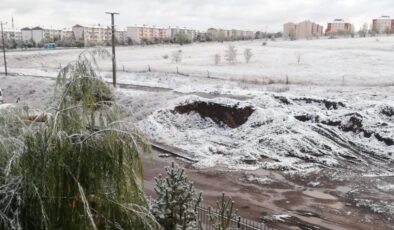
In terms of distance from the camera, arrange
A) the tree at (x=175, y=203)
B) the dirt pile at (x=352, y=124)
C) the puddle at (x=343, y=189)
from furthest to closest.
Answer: the dirt pile at (x=352, y=124) → the puddle at (x=343, y=189) → the tree at (x=175, y=203)

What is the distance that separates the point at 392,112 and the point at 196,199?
22.9 meters

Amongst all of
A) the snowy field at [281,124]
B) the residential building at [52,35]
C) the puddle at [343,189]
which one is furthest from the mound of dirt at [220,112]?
the residential building at [52,35]

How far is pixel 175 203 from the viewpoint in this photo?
24.0ft

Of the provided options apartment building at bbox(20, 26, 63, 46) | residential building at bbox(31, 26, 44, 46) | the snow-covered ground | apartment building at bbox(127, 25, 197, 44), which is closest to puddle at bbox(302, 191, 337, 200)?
the snow-covered ground

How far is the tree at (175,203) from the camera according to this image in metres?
7.31

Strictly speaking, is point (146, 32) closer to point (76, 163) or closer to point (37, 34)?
point (37, 34)

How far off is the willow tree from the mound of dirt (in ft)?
74.4

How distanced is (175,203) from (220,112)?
2330 centimetres

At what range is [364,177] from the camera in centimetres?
2011

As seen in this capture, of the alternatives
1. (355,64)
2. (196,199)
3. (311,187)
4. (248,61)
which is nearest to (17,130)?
(196,199)

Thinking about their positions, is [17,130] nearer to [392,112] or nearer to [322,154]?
[322,154]

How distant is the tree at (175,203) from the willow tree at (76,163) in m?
0.59

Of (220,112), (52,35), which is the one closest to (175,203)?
(220,112)

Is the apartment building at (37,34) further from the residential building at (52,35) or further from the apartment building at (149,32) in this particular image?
the apartment building at (149,32)
